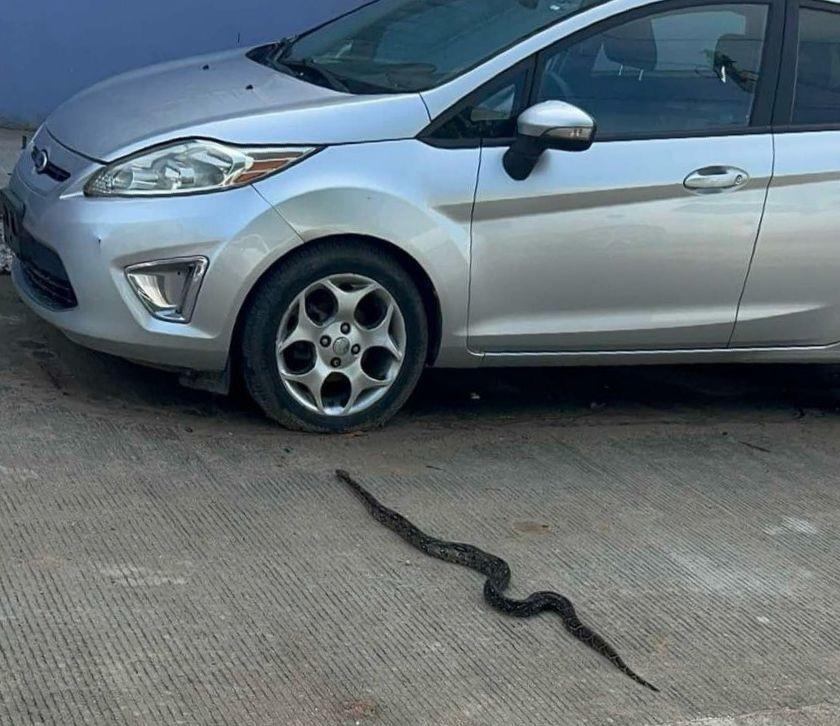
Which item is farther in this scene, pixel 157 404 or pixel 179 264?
pixel 157 404

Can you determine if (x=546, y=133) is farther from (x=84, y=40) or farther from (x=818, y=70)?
(x=84, y=40)

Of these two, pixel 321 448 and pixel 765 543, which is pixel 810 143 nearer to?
pixel 765 543

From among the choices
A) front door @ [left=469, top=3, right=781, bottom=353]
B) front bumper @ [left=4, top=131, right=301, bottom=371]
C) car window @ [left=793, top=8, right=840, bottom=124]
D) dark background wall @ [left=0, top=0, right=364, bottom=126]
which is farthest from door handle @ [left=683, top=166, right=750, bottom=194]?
dark background wall @ [left=0, top=0, right=364, bottom=126]

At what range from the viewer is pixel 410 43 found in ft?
17.8

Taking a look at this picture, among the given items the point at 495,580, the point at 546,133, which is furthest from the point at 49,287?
the point at 495,580

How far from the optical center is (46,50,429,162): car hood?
15.6 ft

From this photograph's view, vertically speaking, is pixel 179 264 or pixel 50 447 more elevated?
pixel 179 264

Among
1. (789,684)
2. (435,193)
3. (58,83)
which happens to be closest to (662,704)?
(789,684)

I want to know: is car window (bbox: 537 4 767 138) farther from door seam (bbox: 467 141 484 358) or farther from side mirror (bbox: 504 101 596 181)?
door seam (bbox: 467 141 484 358)

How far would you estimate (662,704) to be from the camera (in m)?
3.45

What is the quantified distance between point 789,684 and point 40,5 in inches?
274

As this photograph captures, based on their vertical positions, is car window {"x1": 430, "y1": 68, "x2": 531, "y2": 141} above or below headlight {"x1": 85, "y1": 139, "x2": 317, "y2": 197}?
above

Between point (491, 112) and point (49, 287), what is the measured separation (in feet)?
5.56

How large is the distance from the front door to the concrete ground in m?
0.48
